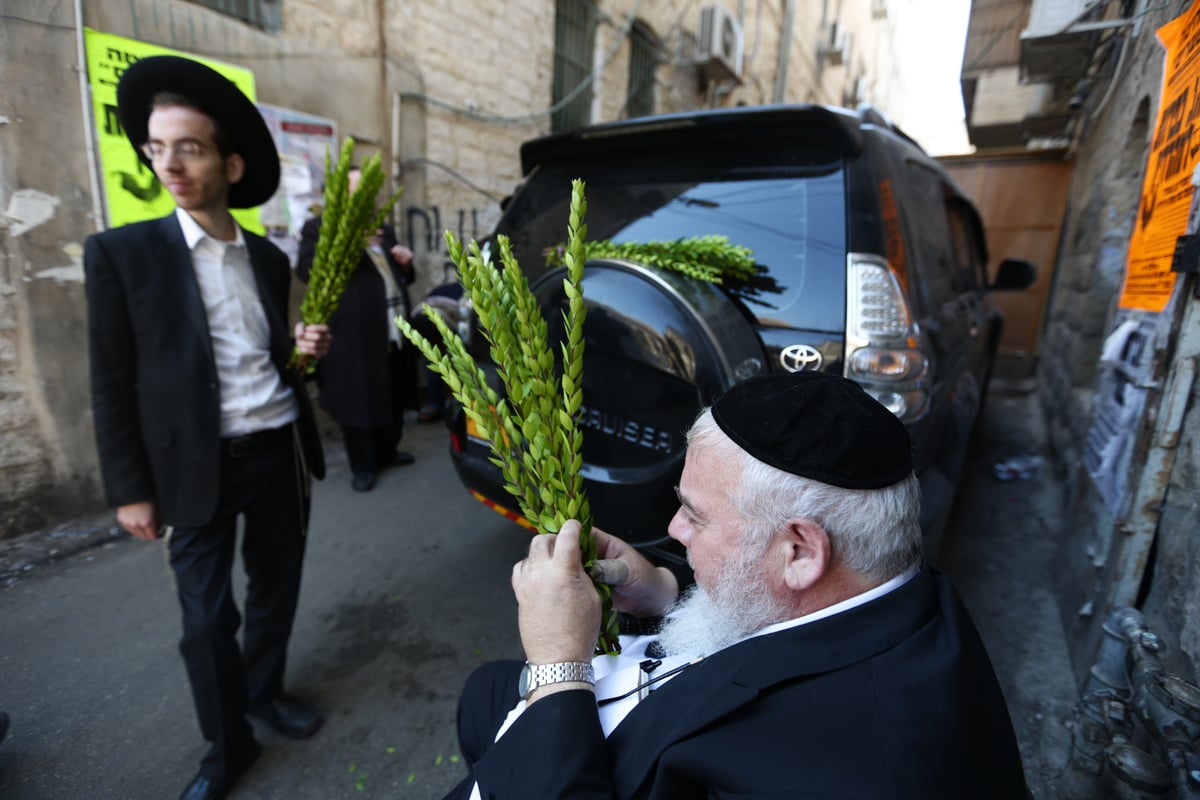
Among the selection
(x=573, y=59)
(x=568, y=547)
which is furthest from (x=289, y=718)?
(x=573, y=59)

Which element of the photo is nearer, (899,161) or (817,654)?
(817,654)

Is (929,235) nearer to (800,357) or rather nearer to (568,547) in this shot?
(800,357)

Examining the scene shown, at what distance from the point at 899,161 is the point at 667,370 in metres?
1.47

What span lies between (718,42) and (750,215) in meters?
8.60

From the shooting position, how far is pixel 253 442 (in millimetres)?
2133

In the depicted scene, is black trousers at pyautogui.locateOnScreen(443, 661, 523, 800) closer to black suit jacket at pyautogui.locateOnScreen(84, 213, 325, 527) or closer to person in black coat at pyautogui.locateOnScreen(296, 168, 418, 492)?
black suit jacket at pyautogui.locateOnScreen(84, 213, 325, 527)

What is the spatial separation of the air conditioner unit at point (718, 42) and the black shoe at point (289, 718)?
10117 mm

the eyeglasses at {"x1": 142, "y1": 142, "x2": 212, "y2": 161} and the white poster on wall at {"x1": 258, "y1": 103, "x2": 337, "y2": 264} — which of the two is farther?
the white poster on wall at {"x1": 258, "y1": 103, "x2": 337, "y2": 264}

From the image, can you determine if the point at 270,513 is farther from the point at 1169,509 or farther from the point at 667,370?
the point at 1169,509

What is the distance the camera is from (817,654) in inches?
39.4

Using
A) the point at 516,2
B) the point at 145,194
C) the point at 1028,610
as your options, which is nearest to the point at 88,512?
the point at 145,194

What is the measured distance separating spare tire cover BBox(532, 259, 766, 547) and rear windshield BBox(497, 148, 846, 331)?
0.22 meters

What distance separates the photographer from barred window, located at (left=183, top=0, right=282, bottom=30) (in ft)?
13.0

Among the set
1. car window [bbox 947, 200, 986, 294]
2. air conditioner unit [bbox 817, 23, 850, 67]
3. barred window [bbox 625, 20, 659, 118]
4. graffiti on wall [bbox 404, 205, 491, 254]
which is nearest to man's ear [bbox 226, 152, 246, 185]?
graffiti on wall [bbox 404, 205, 491, 254]
